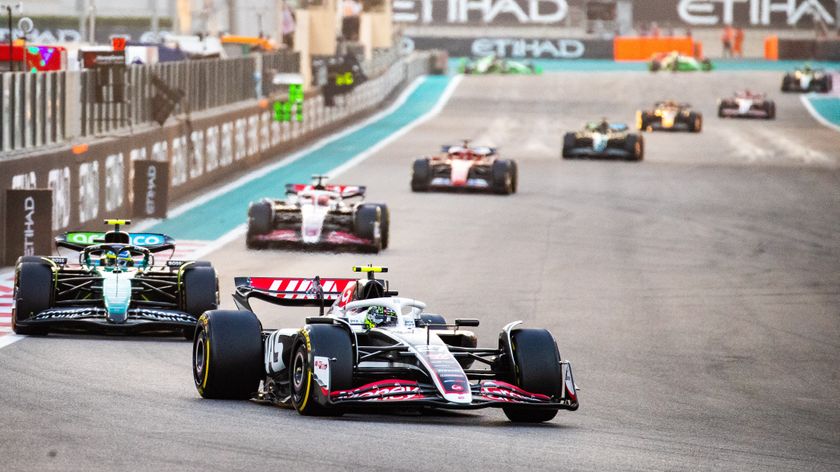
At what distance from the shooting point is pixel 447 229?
29.5m

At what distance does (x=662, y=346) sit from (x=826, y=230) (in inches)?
544

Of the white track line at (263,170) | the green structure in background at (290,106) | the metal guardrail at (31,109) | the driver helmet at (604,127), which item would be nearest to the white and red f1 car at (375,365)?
the metal guardrail at (31,109)

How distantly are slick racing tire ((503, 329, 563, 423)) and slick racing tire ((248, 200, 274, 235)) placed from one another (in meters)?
12.8

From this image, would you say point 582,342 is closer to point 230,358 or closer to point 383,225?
point 230,358

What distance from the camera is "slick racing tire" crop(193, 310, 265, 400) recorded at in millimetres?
13031

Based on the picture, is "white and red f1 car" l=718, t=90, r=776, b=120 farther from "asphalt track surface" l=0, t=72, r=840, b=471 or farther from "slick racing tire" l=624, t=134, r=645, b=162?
"slick racing tire" l=624, t=134, r=645, b=162

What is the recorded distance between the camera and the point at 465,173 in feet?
117

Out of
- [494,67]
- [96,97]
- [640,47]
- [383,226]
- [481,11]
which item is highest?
[481,11]

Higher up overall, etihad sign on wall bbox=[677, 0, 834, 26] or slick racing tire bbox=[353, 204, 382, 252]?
etihad sign on wall bbox=[677, 0, 834, 26]

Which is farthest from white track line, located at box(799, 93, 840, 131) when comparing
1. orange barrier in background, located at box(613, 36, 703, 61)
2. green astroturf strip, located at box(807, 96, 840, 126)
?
orange barrier in background, located at box(613, 36, 703, 61)

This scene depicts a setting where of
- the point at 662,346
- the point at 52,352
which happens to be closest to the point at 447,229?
the point at 662,346

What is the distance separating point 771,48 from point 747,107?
40964mm

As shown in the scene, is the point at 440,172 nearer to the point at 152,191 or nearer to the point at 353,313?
the point at 152,191

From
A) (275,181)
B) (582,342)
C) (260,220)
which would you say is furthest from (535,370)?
(275,181)
